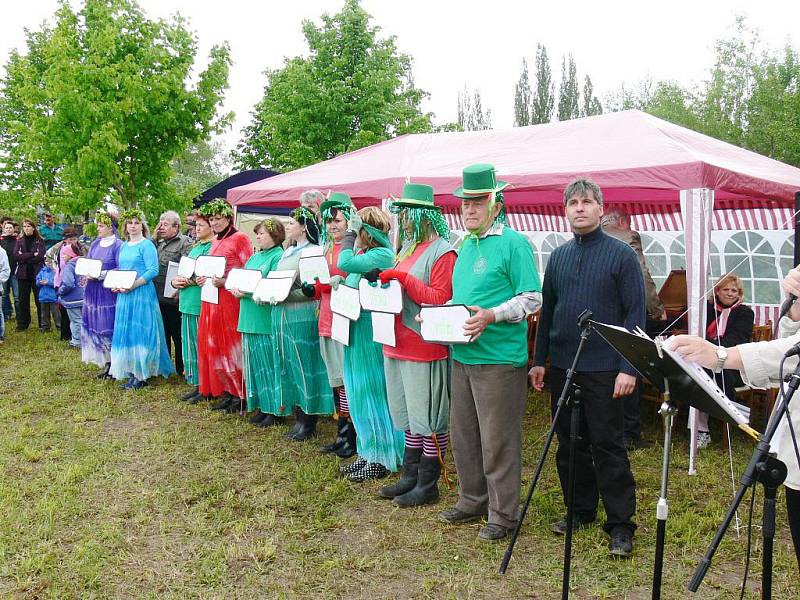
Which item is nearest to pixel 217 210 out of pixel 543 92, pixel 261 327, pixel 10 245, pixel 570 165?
pixel 261 327

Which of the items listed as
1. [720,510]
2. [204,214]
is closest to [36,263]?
[204,214]

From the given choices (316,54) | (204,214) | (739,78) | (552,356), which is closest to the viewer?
(552,356)

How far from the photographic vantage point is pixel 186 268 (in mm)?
6078

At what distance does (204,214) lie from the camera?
5.87 metres

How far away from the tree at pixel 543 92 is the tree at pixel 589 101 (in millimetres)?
2119

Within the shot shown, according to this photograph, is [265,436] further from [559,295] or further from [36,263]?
[36,263]

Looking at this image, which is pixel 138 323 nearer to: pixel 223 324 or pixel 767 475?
pixel 223 324

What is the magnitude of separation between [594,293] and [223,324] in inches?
146

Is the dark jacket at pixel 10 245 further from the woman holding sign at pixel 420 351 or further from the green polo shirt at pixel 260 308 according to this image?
the woman holding sign at pixel 420 351

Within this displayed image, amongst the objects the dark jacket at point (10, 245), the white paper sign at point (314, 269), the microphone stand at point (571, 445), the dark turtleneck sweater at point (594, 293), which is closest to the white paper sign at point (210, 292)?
the white paper sign at point (314, 269)

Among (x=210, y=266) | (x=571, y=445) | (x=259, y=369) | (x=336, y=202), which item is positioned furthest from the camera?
(x=210, y=266)

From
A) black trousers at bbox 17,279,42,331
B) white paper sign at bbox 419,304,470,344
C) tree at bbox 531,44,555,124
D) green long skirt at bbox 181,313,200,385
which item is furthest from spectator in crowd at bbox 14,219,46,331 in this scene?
tree at bbox 531,44,555,124

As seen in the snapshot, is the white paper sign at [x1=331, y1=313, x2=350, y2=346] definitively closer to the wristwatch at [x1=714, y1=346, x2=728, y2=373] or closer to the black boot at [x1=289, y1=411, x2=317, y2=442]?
the black boot at [x1=289, y1=411, x2=317, y2=442]

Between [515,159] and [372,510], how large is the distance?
3.39 m
